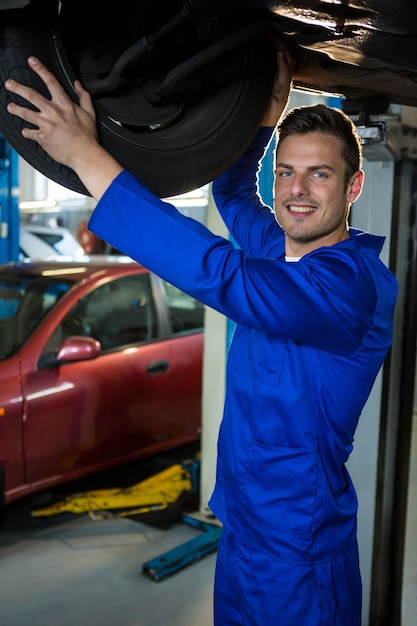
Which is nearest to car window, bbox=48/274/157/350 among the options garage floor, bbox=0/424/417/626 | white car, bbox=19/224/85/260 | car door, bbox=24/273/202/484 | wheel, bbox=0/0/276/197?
car door, bbox=24/273/202/484

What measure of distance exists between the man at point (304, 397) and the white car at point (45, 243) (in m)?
6.82

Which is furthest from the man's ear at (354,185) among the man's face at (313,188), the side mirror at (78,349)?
the side mirror at (78,349)

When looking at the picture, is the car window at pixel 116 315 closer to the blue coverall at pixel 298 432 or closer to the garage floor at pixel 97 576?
the garage floor at pixel 97 576

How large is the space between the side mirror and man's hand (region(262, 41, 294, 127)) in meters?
2.08

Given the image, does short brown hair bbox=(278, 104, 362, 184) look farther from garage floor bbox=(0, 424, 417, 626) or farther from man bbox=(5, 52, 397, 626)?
garage floor bbox=(0, 424, 417, 626)

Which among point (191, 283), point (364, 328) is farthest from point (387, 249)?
point (191, 283)

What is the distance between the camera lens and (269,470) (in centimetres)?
161

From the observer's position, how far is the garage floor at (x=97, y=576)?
9.23ft

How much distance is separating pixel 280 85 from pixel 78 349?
7.17 ft

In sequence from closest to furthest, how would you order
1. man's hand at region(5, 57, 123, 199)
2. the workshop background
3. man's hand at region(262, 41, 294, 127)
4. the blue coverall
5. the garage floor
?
1. man's hand at region(5, 57, 123, 199)
2. the blue coverall
3. man's hand at region(262, 41, 294, 127)
4. the workshop background
5. the garage floor

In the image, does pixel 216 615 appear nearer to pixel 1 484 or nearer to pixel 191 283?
pixel 191 283

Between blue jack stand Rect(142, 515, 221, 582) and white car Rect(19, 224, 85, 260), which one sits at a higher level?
white car Rect(19, 224, 85, 260)

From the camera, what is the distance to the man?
1.45m

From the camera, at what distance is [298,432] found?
158 cm
